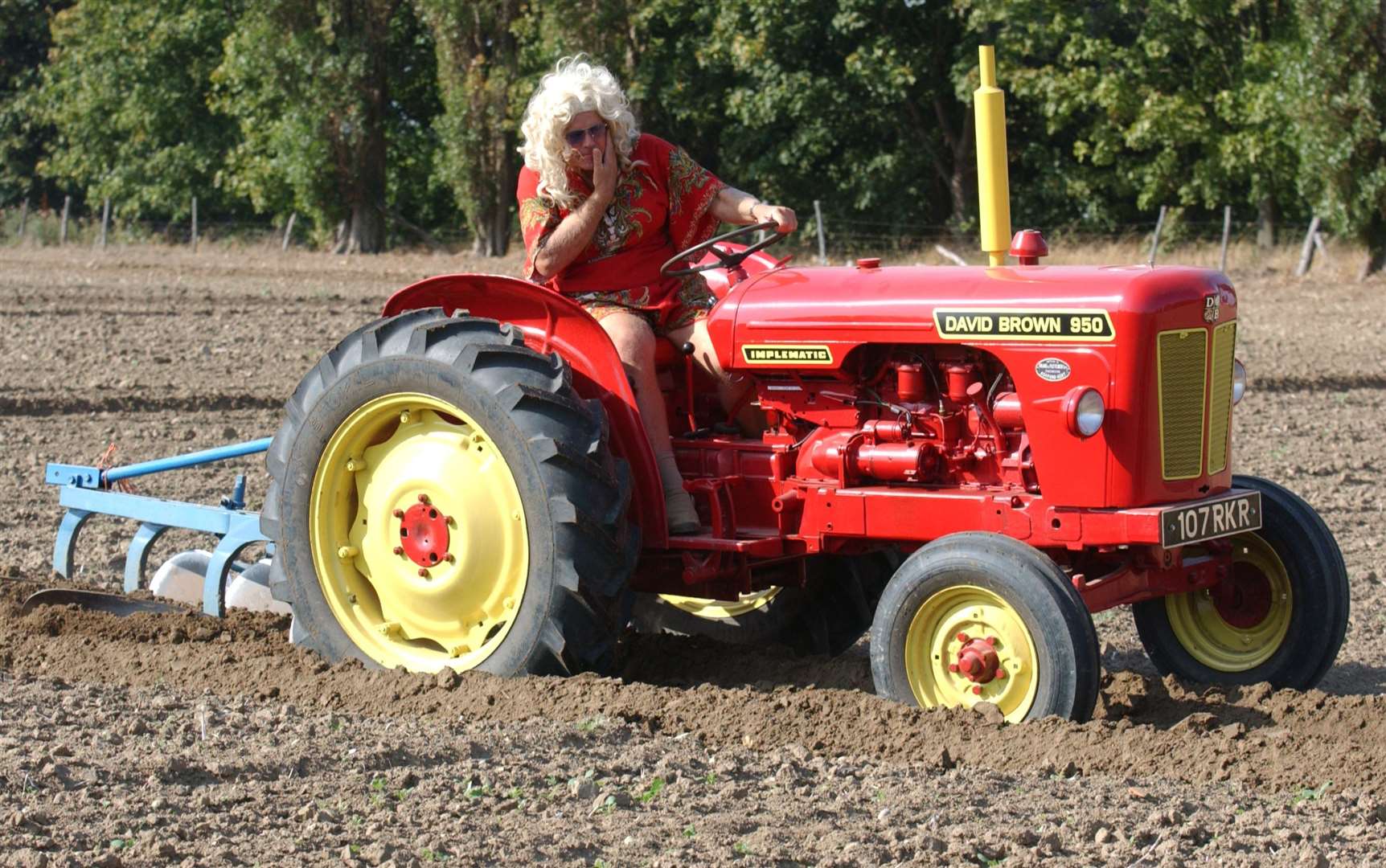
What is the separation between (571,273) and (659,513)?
852mm

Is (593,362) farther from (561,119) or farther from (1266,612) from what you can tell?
(1266,612)

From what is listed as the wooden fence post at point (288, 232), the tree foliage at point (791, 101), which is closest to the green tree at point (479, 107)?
the tree foliage at point (791, 101)

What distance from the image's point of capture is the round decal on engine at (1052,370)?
4809 mm

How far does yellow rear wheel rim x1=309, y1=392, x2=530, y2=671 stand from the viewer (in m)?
5.23

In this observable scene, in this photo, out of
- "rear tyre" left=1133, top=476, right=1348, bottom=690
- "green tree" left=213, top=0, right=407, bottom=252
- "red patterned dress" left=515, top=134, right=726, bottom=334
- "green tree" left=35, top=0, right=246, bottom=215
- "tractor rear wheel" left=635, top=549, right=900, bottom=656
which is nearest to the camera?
"rear tyre" left=1133, top=476, right=1348, bottom=690

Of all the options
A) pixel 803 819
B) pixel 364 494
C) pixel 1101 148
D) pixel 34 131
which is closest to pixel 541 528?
pixel 364 494

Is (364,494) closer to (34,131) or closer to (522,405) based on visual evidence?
(522,405)

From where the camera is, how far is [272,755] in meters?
4.42

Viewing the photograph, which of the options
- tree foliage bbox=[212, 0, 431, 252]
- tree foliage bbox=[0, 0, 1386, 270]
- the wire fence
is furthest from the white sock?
tree foliage bbox=[212, 0, 431, 252]

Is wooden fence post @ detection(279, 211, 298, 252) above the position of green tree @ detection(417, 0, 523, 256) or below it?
below

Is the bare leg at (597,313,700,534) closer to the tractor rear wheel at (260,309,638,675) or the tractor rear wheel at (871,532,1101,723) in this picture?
the tractor rear wheel at (260,309,638,675)

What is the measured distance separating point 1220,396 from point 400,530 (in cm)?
243

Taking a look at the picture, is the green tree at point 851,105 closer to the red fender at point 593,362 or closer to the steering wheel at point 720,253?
the steering wheel at point 720,253

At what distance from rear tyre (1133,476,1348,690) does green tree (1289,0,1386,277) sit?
21.3 metres
